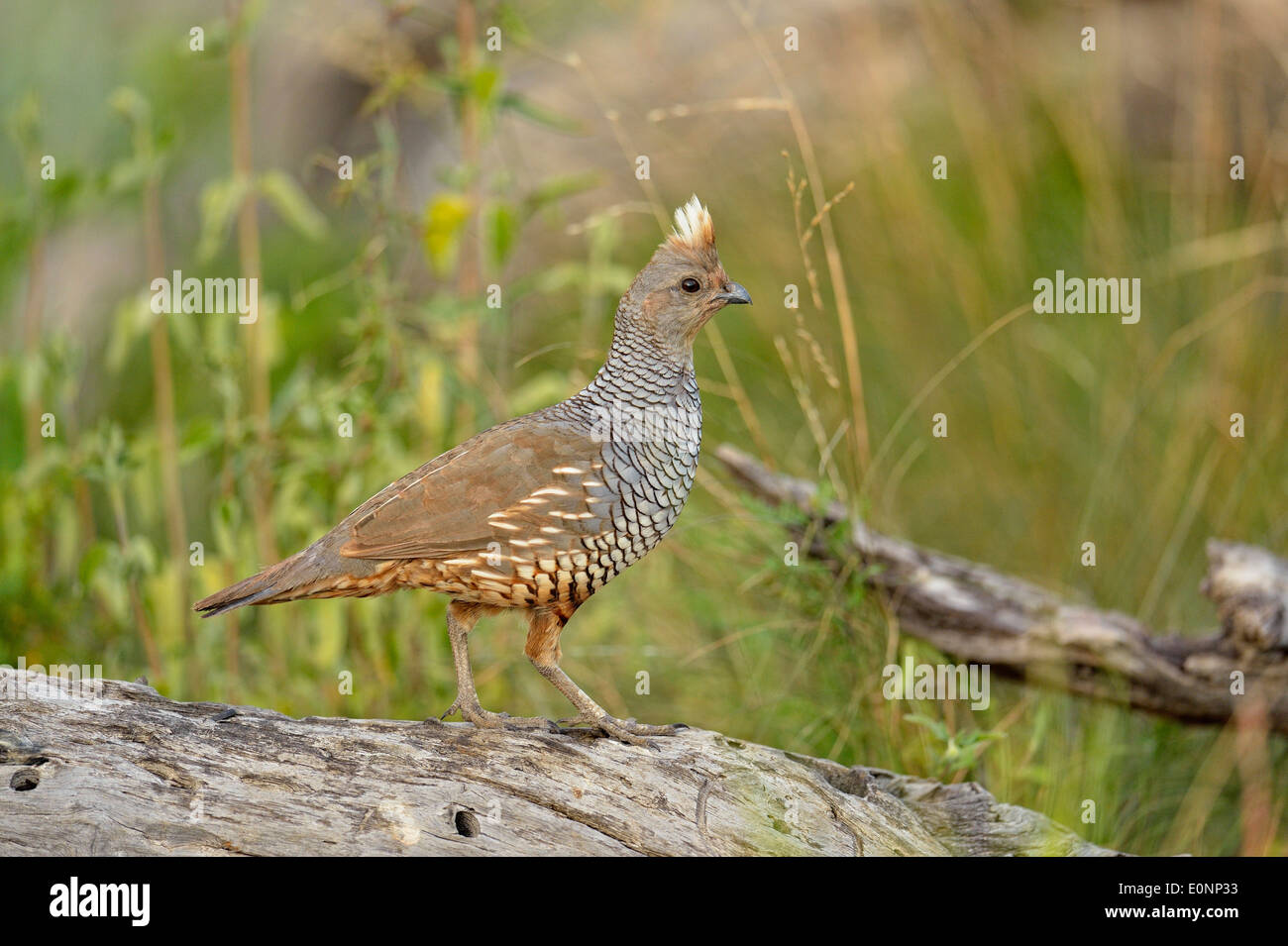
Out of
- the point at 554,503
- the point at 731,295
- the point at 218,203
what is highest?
the point at 218,203

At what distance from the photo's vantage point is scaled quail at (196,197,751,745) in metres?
3.14

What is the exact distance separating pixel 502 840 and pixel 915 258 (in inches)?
162

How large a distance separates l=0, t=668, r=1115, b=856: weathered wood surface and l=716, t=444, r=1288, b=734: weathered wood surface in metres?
0.72

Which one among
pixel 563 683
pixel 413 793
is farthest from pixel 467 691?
pixel 413 793

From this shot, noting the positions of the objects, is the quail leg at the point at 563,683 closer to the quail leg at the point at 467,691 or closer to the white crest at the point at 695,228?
the quail leg at the point at 467,691

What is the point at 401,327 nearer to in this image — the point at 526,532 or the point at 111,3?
the point at 526,532

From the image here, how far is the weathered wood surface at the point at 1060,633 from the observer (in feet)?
13.1

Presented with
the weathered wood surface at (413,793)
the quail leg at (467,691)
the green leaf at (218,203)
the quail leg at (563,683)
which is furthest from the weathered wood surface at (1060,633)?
the green leaf at (218,203)

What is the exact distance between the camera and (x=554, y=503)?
3.16 metres

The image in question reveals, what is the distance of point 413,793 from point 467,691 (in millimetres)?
395

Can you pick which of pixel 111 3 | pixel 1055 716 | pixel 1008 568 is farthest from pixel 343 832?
pixel 111 3

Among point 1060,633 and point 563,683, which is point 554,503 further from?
point 1060,633

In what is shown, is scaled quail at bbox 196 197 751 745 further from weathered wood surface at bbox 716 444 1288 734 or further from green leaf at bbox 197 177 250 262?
green leaf at bbox 197 177 250 262

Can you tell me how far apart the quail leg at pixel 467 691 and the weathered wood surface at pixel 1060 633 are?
1.08m
